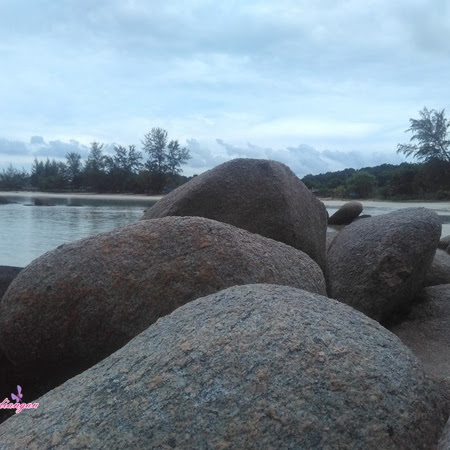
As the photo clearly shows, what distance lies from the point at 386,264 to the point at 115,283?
104 inches

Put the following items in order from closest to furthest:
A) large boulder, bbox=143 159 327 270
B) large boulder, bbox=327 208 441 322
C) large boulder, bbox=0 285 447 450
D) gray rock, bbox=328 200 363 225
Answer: large boulder, bbox=0 285 447 450, large boulder, bbox=143 159 327 270, large boulder, bbox=327 208 441 322, gray rock, bbox=328 200 363 225

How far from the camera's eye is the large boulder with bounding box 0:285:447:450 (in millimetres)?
1782

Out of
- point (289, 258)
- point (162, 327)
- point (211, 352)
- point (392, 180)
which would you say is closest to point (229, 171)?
point (289, 258)

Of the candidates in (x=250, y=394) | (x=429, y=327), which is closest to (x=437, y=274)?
(x=429, y=327)

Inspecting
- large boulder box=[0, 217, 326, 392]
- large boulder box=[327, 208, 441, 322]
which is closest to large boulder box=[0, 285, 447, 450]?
large boulder box=[0, 217, 326, 392]

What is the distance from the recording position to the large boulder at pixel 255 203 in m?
4.67

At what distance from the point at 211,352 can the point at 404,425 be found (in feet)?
1.94

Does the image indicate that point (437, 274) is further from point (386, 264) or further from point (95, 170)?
point (95, 170)

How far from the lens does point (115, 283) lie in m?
2.99

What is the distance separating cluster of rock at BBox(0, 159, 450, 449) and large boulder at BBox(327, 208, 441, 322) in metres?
0.01

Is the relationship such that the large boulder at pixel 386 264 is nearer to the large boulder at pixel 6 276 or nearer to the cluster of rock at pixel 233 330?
the cluster of rock at pixel 233 330

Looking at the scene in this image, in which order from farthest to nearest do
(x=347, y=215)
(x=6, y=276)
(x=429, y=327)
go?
(x=347, y=215)
(x=429, y=327)
(x=6, y=276)

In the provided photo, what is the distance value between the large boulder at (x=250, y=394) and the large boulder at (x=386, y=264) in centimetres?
288

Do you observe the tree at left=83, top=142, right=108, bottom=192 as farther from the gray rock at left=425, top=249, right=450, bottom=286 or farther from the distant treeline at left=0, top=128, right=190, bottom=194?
the gray rock at left=425, top=249, right=450, bottom=286
